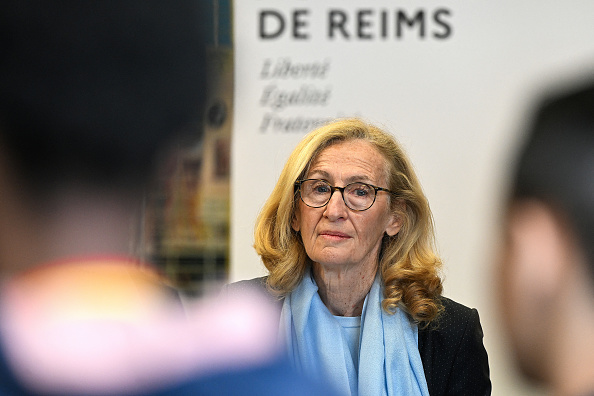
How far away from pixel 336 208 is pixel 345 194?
0.21 feet

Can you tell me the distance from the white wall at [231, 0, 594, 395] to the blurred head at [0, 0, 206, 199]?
3078mm

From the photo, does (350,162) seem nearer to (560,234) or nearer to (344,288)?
(344,288)

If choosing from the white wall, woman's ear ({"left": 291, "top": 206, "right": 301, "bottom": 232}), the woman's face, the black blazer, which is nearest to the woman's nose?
the woman's face

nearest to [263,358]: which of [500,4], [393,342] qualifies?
[393,342]

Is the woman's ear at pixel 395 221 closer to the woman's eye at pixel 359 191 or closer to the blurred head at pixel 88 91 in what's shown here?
the woman's eye at pixel 359 191

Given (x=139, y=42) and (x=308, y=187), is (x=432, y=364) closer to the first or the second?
(x=308, y=187)

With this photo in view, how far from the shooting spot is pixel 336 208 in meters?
2.13

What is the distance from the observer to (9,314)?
0.36 m

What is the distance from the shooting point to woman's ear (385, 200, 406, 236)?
224 cm

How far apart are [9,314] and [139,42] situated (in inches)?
5.9

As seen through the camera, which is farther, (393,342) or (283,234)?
(283,234)

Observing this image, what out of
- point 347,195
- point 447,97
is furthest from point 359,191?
point 447,97

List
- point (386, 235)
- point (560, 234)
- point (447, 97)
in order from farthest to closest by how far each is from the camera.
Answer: point (560, 234)
point (447, 97)
point (386, 235)

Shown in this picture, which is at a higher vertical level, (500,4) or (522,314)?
(500,4)
